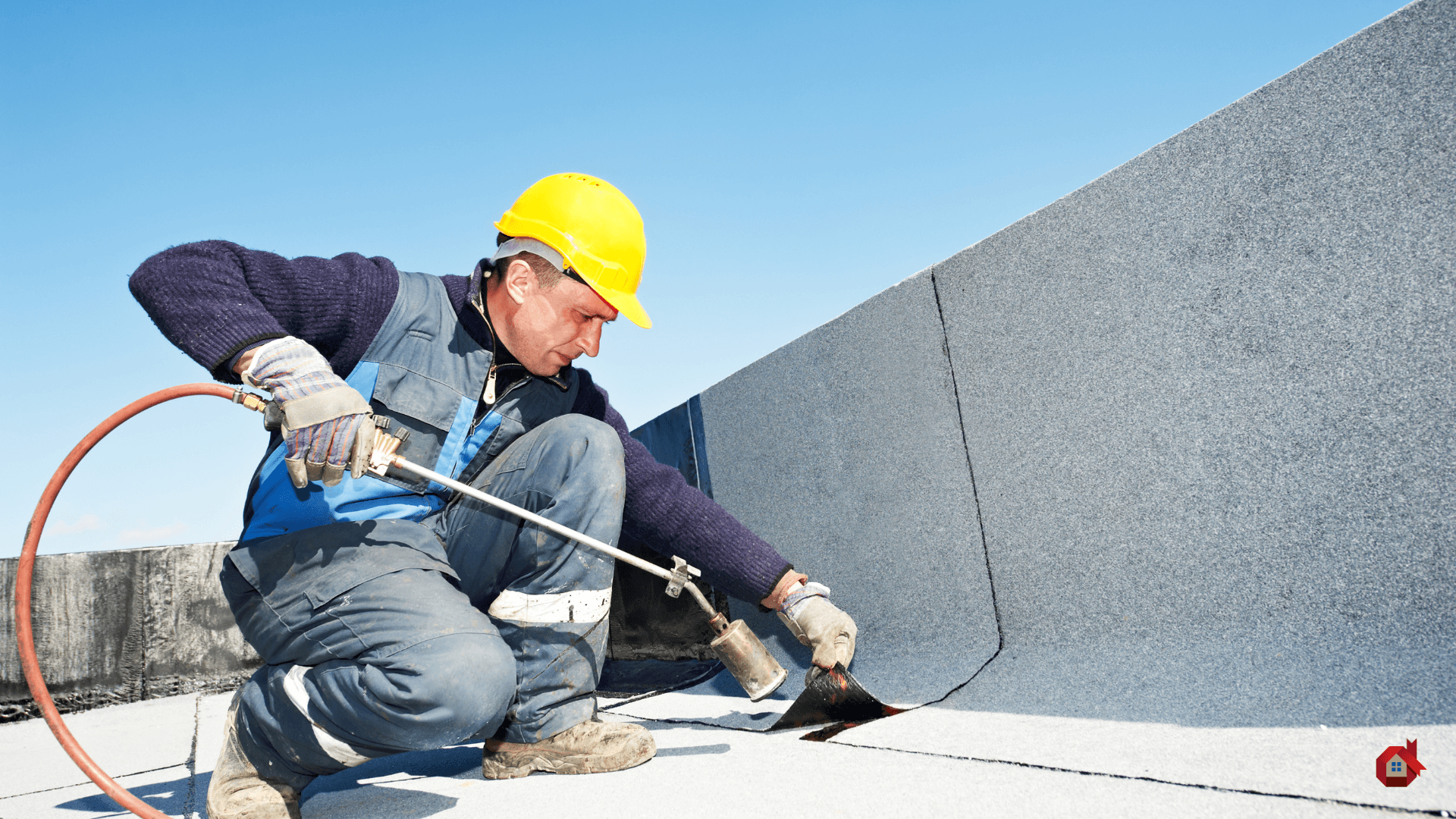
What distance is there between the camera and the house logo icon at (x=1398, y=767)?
0.89 meters

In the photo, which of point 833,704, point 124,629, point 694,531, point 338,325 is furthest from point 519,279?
point 124,629

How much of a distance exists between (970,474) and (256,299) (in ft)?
4.73

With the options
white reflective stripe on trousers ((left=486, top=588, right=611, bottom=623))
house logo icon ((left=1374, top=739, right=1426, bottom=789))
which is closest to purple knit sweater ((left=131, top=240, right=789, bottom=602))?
white reflective stripe on trousers ((left=486, top=588, right=611, bottom=623))

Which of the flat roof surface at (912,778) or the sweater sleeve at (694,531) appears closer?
the flat roof surface at (912,778)

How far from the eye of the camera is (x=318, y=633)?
4.11ft

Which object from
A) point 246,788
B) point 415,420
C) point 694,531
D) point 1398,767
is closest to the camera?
point 1398,767

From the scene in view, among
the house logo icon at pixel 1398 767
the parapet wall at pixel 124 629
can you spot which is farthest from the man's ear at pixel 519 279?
the parapet wall at pixel 124 629

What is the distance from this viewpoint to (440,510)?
1.58 m

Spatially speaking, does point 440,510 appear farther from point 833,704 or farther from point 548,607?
point 833,704

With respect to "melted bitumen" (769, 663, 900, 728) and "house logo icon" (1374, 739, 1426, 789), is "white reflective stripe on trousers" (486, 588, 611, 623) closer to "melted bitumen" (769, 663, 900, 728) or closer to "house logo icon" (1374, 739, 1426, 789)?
"melted bitumen" (769, 663, 900, 728)

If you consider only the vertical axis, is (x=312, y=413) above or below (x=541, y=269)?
below

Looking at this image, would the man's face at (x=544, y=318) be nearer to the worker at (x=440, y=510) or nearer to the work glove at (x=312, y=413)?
the worker at (x=440, y=510)

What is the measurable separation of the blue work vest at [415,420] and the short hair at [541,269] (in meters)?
0.16

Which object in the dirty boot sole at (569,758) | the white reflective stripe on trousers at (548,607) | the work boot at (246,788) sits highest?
the white reflective stripe on trousers at (548,607)
